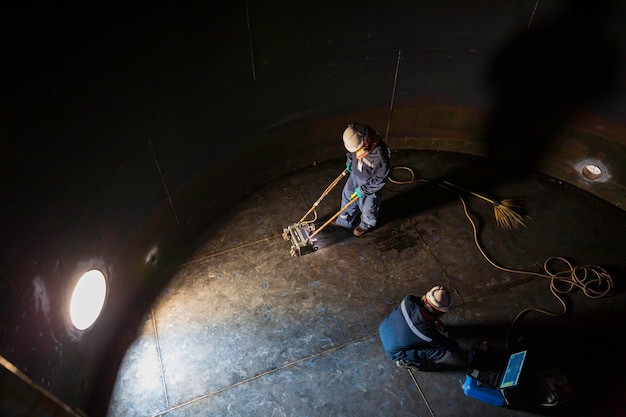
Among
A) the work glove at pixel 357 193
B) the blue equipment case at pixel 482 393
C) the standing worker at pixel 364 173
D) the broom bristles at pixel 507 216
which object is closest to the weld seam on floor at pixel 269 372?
the blue equipment case at pixel 482 393

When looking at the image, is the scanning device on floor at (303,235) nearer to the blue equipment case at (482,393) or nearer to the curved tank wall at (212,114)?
the curved tank wall at (212,114)

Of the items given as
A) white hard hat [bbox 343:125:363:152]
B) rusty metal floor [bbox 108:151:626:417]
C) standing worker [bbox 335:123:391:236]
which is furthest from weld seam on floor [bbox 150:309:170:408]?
white hard hat [bbox 343:125:363:152]

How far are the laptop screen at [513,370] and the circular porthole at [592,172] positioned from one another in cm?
323

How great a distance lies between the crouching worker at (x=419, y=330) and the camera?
3.73m

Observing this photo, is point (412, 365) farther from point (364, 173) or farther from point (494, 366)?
point (364, 173)

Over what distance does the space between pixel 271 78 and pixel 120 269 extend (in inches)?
110

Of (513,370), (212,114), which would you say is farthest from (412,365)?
(212,114)

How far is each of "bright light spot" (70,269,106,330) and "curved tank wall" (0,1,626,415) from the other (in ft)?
0.42

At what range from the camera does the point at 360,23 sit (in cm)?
506

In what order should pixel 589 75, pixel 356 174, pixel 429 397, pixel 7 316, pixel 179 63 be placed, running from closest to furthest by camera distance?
pixel 7 316 < pixel 179 63 < pixel 429 397 < pixel 356 174 < pixel 589 75

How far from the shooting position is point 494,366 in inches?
164

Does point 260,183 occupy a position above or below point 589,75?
below

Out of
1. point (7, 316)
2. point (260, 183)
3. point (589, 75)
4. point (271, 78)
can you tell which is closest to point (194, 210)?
point (260, 183)

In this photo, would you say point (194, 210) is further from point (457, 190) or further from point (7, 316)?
point (457, 190)
